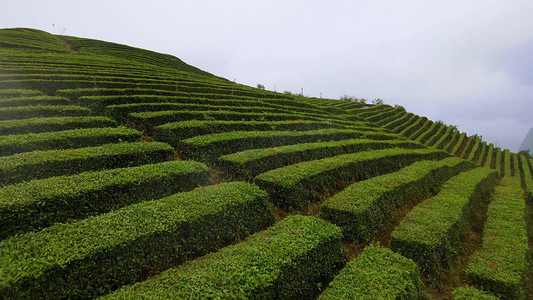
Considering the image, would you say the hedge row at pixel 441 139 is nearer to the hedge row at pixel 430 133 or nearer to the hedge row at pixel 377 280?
the hedge row at pixel 430 133

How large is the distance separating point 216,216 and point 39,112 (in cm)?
1053

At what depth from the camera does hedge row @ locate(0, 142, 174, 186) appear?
6.78m

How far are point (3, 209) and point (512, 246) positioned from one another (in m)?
14.4

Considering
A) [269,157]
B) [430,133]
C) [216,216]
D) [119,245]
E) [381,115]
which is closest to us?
[119,245]

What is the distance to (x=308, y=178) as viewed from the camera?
9.81 metres

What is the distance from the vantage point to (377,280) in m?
5.77

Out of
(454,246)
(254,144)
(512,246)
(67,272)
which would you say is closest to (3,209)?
(67,272)

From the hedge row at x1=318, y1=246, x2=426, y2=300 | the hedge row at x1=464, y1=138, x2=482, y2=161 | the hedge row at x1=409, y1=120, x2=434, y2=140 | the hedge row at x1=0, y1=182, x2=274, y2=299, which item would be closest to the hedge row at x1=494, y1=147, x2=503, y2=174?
the hedge row at x1=464, y1=138, x2=482, y2=161

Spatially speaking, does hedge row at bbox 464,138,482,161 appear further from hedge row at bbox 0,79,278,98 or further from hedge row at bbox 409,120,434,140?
hedge row at bbox 0,79,278,98

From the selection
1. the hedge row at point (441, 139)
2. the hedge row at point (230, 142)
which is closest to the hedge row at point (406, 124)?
the hedge row at point (441, 139)

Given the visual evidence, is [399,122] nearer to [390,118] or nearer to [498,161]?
[390,118]

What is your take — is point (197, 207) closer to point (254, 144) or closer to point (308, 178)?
point (308, 178)

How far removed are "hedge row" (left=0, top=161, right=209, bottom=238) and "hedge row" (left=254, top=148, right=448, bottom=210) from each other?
2.87 meters

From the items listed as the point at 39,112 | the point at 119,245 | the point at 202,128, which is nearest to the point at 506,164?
the point at 202,128
